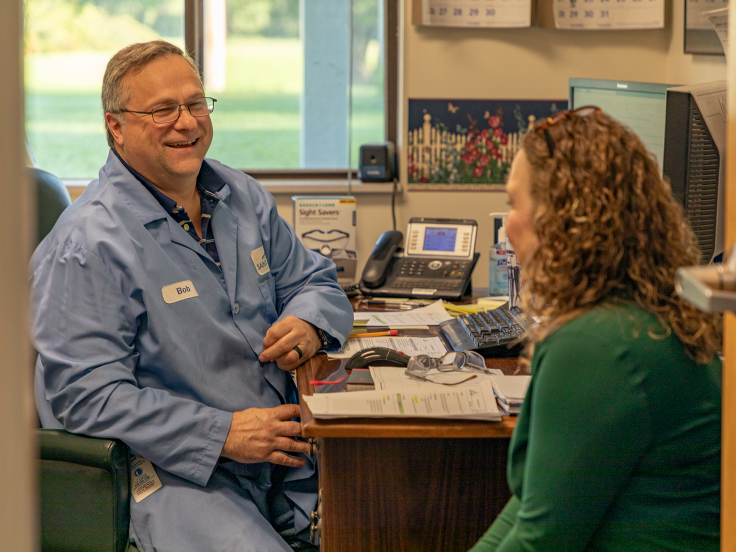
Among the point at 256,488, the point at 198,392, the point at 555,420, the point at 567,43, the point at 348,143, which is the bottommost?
the point at 256,488

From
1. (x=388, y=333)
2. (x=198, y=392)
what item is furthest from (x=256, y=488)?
(x=388, y=333)

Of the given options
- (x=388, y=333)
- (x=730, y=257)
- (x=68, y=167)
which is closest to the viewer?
(x=730, y=257)

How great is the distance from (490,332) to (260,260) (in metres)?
0.56

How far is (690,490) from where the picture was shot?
2.87 feet

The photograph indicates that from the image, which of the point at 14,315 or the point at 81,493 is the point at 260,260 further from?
the point at 14,315

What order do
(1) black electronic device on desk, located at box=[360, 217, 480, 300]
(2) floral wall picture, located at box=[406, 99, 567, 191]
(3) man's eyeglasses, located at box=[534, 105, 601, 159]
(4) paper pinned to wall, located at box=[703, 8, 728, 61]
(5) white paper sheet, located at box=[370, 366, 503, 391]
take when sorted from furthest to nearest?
1. (2) floral wall picture, located at box=[406, 99, 567, 191]
2. (4) paper pinned to wall, located at box=[703, 8, 728, 61]
3. (1) black electronic device on desk, located at box=[360, 217, 480, 300]
4. (5) white paper sheet, located at box=[370, 366, 503, 391]
5. (3) man's eyeglasses, located at box=[534, 105, 601, 159]

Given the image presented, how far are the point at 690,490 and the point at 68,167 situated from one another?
2995 mm

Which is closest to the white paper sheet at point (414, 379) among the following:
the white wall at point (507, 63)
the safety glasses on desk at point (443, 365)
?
the safety glasses on desk at point (443, 365)

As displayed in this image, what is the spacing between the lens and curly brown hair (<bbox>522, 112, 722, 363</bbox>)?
0.90m

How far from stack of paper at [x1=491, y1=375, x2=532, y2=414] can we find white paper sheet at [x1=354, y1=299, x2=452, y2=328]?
0.53 meters

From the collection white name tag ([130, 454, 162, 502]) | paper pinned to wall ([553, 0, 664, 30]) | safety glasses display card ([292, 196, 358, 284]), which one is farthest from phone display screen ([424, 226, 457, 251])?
white name tag ([130, 454, 162, 502])

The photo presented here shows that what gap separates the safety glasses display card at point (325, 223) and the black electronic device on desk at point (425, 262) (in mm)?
259

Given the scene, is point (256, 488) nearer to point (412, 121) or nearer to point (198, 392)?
point (198, 392)

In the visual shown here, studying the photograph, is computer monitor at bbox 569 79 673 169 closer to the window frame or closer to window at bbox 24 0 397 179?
the window frame
